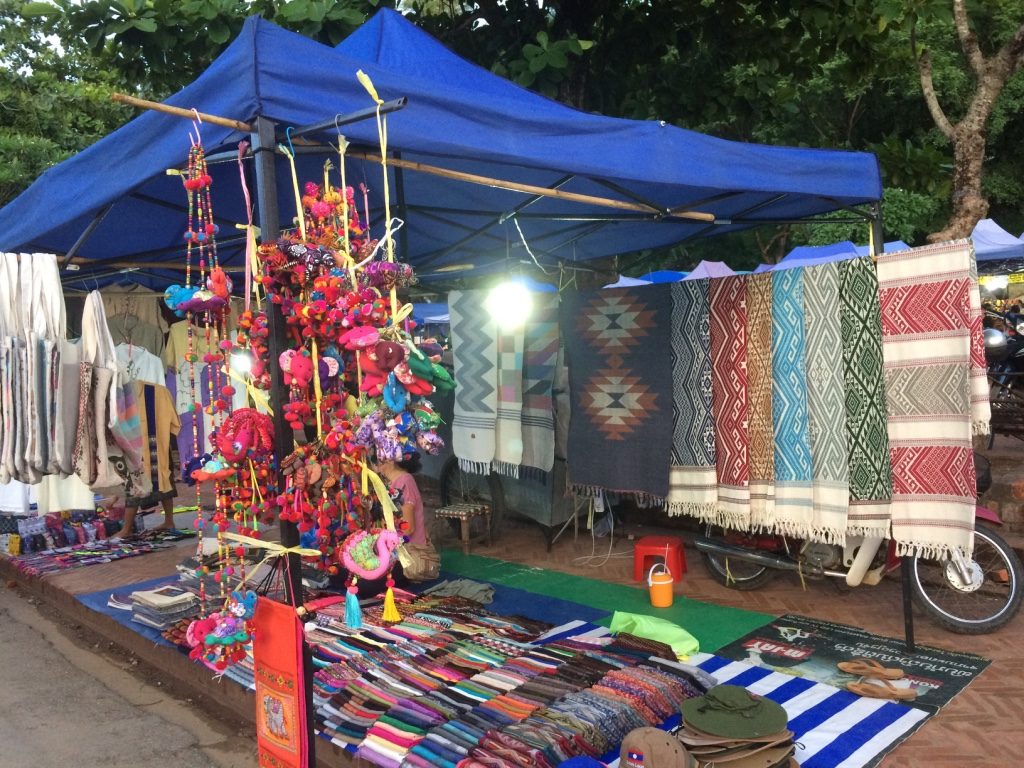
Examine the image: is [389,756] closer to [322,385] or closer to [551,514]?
[322,385]

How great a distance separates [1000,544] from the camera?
14.8 feet

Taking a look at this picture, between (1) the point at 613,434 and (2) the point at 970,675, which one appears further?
(1) the point at 613,434

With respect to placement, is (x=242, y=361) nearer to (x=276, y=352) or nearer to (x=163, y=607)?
(x=276, y=352)

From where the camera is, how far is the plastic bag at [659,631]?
432 cm

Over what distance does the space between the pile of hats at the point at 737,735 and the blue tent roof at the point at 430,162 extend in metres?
2.21

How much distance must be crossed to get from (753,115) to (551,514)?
4782mm

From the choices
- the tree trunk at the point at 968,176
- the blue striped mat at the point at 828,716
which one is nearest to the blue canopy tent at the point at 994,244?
the tree trunk at the point at 968,176

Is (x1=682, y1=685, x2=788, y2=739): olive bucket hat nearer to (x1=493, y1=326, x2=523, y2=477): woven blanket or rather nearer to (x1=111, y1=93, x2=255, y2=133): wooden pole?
(x1=111, y1=93, x2=255, y2=133): wooden pole

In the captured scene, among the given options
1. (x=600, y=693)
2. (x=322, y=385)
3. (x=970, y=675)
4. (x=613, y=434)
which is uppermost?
(x=322, y=385)

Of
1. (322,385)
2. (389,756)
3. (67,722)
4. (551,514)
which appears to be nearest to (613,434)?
(551,514)

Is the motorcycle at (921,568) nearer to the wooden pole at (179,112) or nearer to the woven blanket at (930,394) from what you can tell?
the woven blanket at (930,394)

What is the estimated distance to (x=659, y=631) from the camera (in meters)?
4.40

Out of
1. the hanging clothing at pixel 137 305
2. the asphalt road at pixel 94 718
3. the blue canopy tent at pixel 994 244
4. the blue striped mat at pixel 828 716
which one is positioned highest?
the blue canopy tent at pixel 994 244

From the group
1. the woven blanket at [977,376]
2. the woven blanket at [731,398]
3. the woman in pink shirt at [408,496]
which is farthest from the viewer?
the woman in pink shirt at [408,496]
